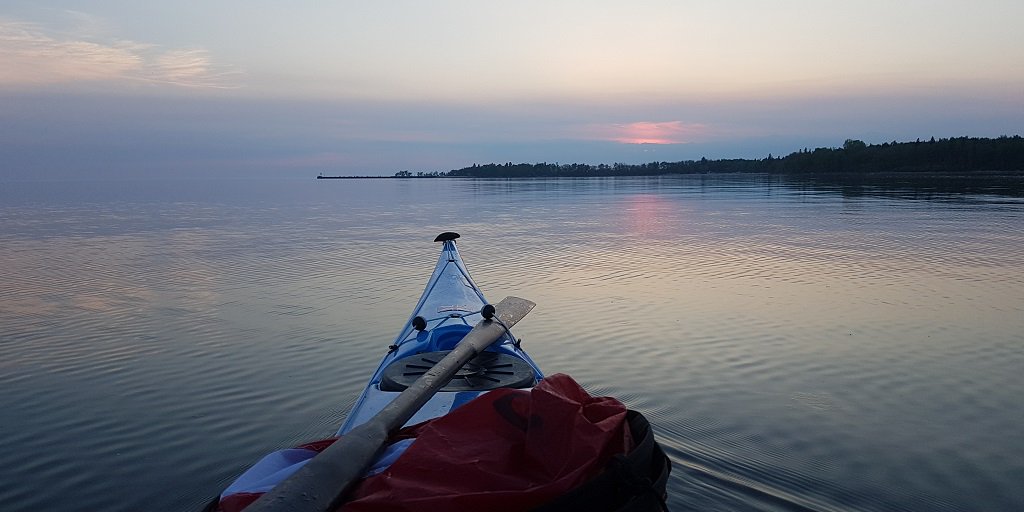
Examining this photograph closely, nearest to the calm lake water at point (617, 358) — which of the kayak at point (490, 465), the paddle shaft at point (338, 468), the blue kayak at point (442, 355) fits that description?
the blue kayak at point (442, 355)

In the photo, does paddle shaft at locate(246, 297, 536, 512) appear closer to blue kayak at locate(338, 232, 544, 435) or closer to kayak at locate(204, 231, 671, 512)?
kayak at locate(204, 231, 671, 512)

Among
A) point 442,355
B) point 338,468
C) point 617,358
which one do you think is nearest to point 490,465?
point 338,468

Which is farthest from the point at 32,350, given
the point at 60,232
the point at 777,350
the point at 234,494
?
the point at 60,232

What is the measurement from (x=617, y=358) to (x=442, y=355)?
319 cm

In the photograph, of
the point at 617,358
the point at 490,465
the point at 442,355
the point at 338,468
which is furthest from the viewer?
the point at 617,358

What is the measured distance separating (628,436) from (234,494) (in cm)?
169

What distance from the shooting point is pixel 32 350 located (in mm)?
9508

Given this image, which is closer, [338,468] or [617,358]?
[338,468]

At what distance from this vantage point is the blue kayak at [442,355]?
5234 mm

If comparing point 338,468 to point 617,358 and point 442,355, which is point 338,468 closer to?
point 442,355

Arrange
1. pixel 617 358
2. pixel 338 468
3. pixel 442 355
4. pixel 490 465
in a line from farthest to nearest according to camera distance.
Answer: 1. pixel 617 358
2. pixel 442 355
3. pixel 338 468
4. pixel 490 465

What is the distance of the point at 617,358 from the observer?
29.2 ft

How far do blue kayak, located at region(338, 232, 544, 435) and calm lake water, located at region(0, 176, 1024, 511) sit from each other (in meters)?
1.23

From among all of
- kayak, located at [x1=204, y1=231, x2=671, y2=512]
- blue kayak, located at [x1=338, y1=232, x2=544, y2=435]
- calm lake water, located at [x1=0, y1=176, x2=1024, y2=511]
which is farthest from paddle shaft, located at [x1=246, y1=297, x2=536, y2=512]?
calm lake water, located at [x1=0, y1=176, x2=1024, y2=511]
